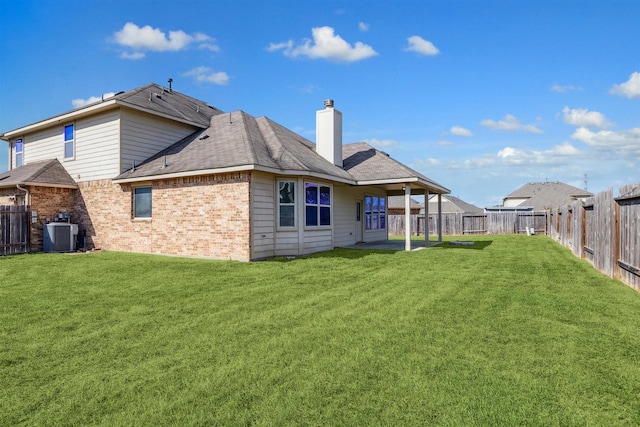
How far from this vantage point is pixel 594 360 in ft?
13.1

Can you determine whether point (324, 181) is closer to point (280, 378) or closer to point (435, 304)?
point (435, 304)

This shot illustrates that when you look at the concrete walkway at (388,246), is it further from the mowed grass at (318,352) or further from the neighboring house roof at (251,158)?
the mowed grass at (318,352)

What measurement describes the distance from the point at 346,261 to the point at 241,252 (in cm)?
325

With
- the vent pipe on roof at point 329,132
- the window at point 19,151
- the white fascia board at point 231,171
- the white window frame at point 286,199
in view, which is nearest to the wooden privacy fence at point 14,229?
the white fascia board at point 231,171

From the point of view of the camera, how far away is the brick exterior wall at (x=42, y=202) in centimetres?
1472

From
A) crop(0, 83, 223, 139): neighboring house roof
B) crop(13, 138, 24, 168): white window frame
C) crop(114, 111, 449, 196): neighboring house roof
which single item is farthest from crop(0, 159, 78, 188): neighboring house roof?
crop(114, 111, 449, 196): neighboring house roof

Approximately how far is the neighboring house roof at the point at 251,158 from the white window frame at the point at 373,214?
275 centimetres

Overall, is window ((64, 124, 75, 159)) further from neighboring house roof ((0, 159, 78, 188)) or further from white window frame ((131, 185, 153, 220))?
white window frame ((131, 185, 153, 220))

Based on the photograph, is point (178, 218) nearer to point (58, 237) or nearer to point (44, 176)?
point (58, 237)

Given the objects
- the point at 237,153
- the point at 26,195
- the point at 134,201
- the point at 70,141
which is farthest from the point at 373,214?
the point at 26,195

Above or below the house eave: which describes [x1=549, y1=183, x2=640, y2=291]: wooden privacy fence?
below

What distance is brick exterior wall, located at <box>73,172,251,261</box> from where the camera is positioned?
1160 centimetres

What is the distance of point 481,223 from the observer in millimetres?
31562

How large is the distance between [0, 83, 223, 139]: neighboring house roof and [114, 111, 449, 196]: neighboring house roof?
935 millimetres
